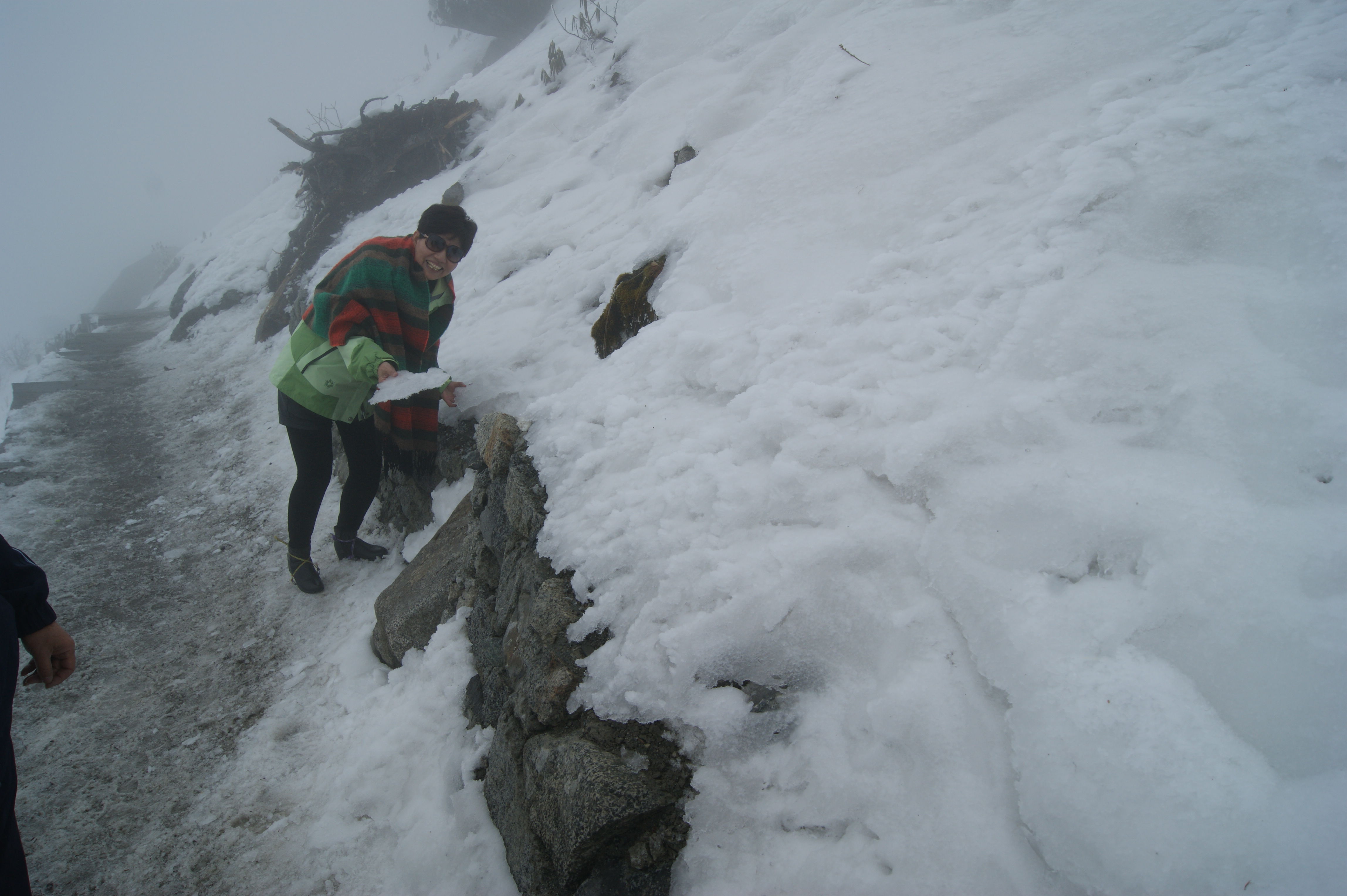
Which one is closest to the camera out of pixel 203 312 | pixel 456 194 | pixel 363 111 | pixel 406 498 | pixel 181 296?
pixel 406 498

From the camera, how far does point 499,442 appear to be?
2529 millimetres

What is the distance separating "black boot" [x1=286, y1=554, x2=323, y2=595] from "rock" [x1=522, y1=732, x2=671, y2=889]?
8.27ft

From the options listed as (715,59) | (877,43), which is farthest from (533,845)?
(715,59)

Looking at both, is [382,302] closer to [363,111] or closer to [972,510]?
[972,510]

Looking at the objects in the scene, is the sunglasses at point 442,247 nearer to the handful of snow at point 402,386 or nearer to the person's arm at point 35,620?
the handful of snow at point 402,386

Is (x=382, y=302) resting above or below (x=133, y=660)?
above

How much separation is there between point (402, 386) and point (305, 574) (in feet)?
4.97

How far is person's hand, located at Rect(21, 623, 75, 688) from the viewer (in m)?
1.51

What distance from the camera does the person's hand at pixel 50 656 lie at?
1513mm

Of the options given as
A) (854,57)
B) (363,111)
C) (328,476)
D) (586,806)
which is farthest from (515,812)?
(363,111)

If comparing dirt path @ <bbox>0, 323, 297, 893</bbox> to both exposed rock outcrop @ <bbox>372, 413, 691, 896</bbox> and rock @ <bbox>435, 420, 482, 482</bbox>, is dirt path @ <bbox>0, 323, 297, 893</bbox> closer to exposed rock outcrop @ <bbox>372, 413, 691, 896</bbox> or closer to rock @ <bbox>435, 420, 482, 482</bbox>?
exposed rock outcrop @ <bbox>372, 413, 691, 896</bbox>

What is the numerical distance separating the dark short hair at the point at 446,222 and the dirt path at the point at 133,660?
2.39 m

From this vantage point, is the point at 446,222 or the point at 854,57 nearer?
the point at 446,222

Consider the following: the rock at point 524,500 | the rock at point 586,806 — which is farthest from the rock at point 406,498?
the rock at point 586,806
